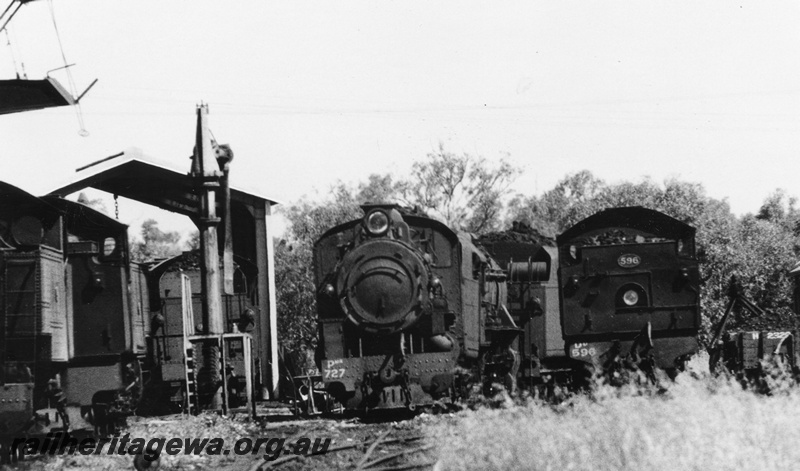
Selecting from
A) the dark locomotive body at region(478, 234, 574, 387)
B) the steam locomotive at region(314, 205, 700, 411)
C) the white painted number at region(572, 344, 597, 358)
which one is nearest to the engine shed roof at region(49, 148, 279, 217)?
the steam locomotive at region(314, 205, 700, 411)

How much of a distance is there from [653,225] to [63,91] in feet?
36.5

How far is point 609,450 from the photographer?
354 inches

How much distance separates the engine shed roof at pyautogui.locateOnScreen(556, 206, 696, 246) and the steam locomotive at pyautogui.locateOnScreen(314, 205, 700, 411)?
0.02m

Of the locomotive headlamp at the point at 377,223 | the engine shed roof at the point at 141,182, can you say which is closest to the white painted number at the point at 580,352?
the locomotive headlamp at the point at 377,223

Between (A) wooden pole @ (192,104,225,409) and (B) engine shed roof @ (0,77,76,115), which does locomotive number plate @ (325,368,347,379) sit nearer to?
(A) wooden pole @ (192,104,225,409)

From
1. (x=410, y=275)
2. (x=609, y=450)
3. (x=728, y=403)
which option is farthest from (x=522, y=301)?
(x=609, y=450)

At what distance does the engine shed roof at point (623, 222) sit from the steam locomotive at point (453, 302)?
0.06 ft

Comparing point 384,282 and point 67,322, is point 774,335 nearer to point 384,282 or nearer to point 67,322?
point 384,282

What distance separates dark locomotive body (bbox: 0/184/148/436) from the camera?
528 inches

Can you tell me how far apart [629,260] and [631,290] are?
0.53 meters

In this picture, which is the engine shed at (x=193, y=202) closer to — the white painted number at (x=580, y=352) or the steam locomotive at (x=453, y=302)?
the steam locomotive at (x=453, y=302)

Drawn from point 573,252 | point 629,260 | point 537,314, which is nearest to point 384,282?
point 573,252

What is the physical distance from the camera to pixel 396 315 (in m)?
17.1

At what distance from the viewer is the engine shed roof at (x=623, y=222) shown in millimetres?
18656
